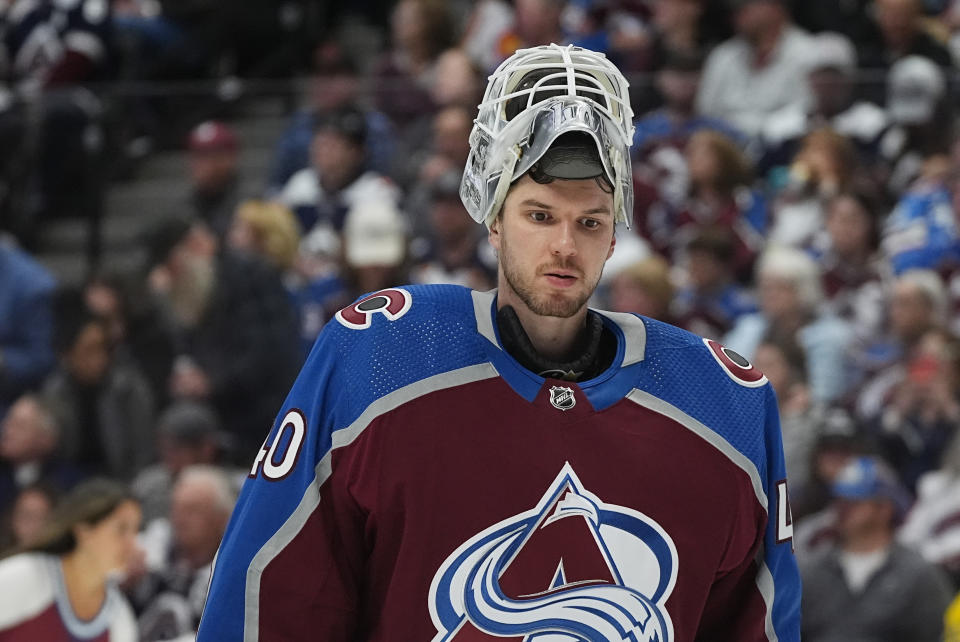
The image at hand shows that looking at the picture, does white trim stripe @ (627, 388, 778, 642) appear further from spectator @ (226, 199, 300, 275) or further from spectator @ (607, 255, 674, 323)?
spectator @ (226, 199, 300, 275)

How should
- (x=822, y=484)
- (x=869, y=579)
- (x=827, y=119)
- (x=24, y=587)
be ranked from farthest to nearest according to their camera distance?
(x=827, y=119) < (x=822, y=484) < (x=869, y=579) < (x=24, y=587)

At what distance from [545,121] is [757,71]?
14.8 feet

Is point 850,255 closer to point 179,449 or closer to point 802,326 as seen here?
point 802,326

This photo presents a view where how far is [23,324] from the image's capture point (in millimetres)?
6398

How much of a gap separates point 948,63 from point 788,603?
4.37 m

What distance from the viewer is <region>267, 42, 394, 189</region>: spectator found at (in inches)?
259

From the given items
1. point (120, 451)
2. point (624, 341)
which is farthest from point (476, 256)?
point (624, 341)

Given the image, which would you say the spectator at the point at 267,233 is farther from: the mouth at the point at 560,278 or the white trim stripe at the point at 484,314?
the mouth at the point at 560,278

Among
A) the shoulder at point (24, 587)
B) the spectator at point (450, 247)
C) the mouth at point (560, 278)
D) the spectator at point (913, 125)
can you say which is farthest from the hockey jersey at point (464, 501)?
the spectator at point (913, 125)

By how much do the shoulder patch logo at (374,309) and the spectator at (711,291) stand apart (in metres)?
3.75

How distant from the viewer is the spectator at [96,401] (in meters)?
6.18

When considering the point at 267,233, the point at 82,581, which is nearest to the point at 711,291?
the point at 267,233

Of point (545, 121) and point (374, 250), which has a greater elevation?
point (545, 121)

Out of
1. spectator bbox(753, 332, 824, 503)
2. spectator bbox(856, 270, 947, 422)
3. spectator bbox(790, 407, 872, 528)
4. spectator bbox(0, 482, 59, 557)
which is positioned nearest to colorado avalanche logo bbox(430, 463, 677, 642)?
spectator bbox(790, 407, 872, 528)
